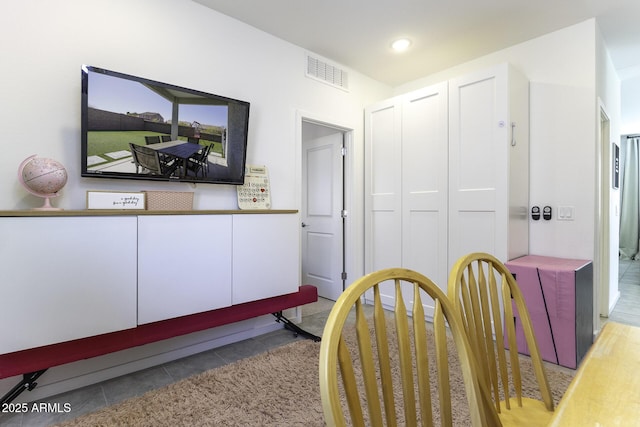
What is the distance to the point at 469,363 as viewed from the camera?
742 millimetres

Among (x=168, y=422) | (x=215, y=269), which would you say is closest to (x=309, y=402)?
(x=168, y=422)

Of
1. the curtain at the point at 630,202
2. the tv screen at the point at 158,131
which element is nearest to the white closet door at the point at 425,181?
the tv screen at the point at 158,131

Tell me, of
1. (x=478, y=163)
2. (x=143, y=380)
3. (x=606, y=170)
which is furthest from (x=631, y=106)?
(x=143, y=380)

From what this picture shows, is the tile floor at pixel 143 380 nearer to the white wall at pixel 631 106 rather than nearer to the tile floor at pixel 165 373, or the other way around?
the tile floor at pixel 165 373

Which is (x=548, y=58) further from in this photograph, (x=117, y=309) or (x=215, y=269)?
(x=117, y=309)

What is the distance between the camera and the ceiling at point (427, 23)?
7.97 ft

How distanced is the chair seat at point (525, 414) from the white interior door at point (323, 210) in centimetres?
264

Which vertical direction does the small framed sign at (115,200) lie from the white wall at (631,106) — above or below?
below

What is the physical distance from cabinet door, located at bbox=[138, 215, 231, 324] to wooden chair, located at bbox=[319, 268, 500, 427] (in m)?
1.56

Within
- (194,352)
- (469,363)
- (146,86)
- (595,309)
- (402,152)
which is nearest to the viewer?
(469,363)

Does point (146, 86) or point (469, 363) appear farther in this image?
Answer: point (146, 86)

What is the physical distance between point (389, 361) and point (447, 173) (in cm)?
263

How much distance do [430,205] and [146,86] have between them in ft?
8.37

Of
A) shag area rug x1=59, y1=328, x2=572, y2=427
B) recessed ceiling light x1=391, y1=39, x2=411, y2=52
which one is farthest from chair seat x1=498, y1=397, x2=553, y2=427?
recessed ceiling light x1=391, y1=39, x2=411, y2=52
